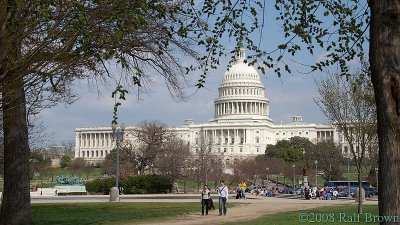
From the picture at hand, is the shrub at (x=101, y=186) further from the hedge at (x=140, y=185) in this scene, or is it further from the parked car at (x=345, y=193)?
the parked car at (x=345, y=193)

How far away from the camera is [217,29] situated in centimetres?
988

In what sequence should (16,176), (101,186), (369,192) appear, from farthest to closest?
(101,186)
(369,192)
(16,176)

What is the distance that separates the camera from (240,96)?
6644 inches

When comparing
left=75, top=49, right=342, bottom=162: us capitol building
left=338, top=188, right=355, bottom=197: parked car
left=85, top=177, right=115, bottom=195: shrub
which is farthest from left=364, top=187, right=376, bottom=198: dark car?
left=75, top=49, right=342, bottom=162: us capitol building

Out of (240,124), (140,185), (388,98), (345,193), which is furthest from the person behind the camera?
(240,124)

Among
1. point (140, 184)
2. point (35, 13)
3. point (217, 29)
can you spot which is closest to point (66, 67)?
point (35, 13)

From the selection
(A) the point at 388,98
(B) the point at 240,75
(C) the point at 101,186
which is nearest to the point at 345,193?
(C) the point at 101,186

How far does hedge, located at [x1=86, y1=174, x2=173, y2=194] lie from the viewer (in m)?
52.2

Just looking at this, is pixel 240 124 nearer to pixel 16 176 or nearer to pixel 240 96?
pixel 240 96

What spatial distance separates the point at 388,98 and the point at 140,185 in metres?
46.8

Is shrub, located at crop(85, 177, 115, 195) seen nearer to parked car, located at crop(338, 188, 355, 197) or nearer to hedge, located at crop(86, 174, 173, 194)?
hedge, located at crop(86, 174, 173, 194)

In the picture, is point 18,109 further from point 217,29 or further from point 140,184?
point 140,184

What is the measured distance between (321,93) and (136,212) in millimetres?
9232

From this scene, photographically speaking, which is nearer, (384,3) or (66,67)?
(384,3)
